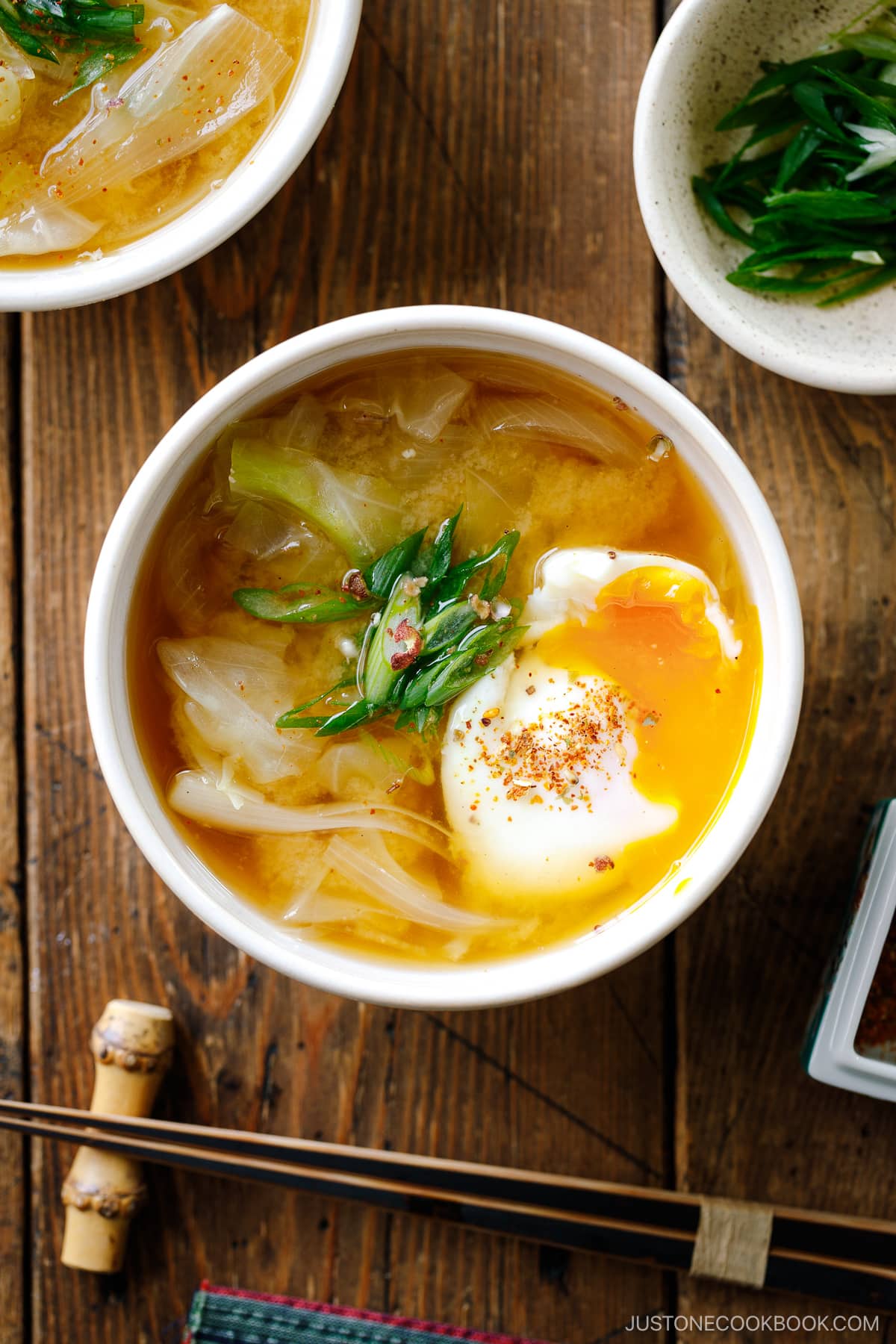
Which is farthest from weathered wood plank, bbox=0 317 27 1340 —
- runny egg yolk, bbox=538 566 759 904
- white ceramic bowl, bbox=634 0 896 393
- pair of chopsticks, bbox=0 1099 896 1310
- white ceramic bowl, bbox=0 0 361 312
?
white ceramic bowl, bbox=634 0 896 393

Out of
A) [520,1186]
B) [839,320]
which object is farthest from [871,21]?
[520,1186]

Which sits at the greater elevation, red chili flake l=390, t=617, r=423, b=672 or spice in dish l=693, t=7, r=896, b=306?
spice in dish l=693, t=7, r=896, b=306

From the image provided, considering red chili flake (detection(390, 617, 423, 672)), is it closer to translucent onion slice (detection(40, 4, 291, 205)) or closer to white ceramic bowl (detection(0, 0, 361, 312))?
white ceramic bowl (detection(0, 0, 361, 312))

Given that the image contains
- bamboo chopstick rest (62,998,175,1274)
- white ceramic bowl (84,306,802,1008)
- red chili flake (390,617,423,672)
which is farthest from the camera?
bamboo chopstick rest (62,998,175,1274)

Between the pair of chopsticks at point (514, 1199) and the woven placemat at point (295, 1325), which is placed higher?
the pair of chopsticks at point (514, 1199)

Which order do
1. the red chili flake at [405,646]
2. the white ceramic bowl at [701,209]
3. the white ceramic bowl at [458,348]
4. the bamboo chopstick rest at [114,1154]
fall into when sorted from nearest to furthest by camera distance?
1. the white ceramic bowl at [458,348]
2. the red chili flake at [405,646]
3. the white ceramic bowl at [701,209]
4. the bamboo chopstick rest at [114,1154]

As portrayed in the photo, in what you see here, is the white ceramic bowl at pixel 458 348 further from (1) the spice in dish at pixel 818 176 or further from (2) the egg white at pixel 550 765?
(1) the spice in dish at pixel 818 176

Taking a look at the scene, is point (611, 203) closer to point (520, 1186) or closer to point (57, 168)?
point (57, 168)

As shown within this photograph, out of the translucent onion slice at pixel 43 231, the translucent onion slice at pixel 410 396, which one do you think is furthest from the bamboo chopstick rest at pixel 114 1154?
the translucent onion slice at pixel 43 231
